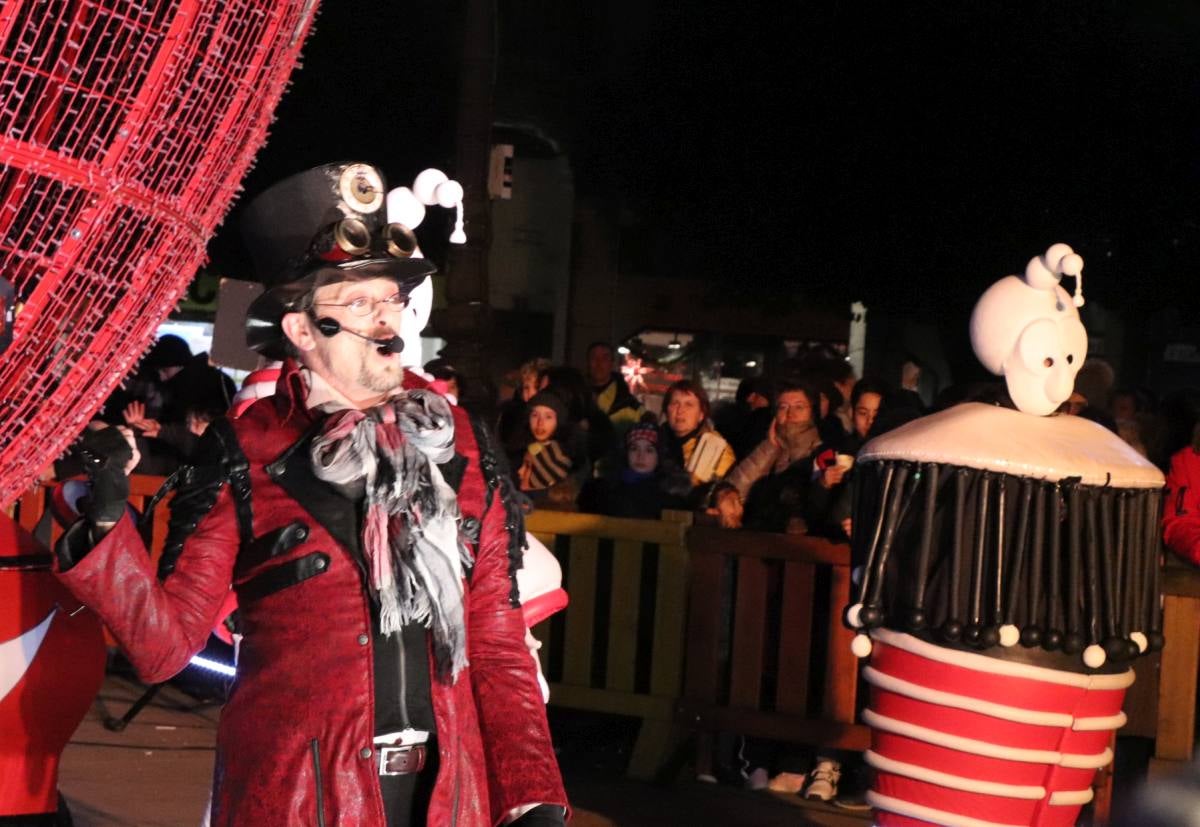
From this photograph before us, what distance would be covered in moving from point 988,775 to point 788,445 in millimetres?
3406

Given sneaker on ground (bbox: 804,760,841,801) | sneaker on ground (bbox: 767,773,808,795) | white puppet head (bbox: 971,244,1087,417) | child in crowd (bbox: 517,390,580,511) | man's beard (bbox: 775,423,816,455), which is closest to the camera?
white puppet head (bbox: 971,244,1087,417)

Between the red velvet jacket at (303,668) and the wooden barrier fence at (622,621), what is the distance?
4754 millimetres

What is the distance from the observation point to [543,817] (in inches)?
122

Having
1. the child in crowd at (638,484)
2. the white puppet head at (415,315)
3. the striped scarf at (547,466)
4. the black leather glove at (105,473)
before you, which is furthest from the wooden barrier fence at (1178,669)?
the black leather glove at (105,473)

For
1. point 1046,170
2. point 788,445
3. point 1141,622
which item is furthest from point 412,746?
point 1046,170

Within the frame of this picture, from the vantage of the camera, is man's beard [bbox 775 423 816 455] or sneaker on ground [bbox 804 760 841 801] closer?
sneaker on ground [bbox 804 760 841 801]

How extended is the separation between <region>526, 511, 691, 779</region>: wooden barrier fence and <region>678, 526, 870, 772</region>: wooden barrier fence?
0.31 feet

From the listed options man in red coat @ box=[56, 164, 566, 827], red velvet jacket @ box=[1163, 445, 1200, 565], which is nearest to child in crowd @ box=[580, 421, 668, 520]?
red velvet jacket @ box=[1163, 445, 1200, 565]

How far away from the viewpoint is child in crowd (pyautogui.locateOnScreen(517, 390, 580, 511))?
8.76m

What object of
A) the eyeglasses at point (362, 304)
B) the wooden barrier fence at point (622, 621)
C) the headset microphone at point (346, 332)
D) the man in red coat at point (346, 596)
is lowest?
the wooden barrier fence at point (622, 621)

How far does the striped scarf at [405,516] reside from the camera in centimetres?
307

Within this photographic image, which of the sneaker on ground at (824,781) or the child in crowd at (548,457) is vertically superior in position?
the child in crowd at (548,457)

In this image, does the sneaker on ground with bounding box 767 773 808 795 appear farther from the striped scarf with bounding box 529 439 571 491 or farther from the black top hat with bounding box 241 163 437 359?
the black top hat with bounding box 241 163 437 359

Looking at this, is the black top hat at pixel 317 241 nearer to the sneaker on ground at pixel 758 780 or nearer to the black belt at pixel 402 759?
the black belt at pixel 402 759
